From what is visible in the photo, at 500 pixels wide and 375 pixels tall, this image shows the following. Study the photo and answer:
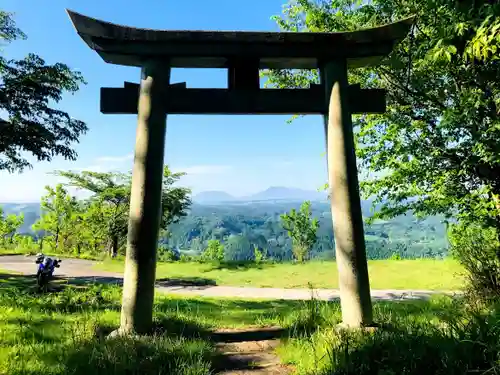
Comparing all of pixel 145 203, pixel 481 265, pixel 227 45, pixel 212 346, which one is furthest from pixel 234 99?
pixel 481 265

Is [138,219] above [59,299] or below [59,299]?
above

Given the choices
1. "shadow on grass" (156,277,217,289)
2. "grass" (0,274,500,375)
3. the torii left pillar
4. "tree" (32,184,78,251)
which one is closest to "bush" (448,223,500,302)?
"grass" (0,274,500,375)

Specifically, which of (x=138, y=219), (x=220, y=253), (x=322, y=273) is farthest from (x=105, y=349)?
(x=220, y=253)

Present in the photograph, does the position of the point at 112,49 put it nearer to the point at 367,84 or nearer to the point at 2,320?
the point at 2,320

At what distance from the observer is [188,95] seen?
15.6 ft

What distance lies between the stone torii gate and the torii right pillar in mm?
12

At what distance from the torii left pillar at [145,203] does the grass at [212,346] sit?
37cm

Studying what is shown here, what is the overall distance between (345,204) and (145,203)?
2446 mm

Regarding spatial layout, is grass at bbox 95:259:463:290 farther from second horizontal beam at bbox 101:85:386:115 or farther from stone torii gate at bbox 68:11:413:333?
second horizontal beam at bbox 101:85:386:115

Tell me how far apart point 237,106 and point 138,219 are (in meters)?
1.92

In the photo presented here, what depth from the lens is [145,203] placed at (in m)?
4.40

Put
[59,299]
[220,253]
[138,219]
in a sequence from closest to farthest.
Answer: [138,219], [59,299], [220,253]

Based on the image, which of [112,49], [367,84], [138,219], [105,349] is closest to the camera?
[105,349]

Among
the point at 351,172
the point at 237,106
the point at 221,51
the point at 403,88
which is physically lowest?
the point at 351,172
